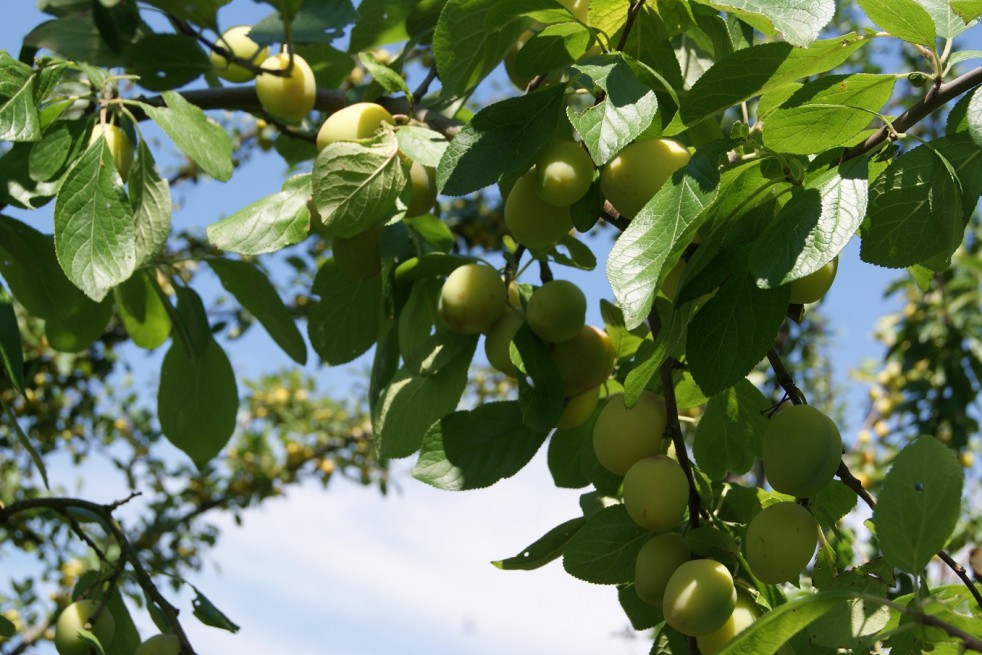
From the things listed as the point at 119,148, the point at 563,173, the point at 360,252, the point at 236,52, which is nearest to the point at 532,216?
the point at 563,173

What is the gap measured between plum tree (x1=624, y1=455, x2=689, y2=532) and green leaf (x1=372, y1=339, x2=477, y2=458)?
32 cm

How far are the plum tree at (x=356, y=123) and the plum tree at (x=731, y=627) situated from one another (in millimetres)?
624

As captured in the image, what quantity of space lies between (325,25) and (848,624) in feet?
3.35

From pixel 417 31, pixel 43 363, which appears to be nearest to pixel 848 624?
pixel 417 31

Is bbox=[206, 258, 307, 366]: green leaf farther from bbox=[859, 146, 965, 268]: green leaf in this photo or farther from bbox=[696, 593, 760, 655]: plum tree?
bbox=[859, 146, 965, 268]: green leaf

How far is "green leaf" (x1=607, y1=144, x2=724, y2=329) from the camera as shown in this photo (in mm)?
668

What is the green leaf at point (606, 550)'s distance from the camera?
941mm

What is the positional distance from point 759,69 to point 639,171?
0.13 meters

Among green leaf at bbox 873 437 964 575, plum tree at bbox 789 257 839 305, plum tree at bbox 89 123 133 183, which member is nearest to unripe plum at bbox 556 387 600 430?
plum tree at bbox 789 257 839 305

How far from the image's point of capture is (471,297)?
1033 mm

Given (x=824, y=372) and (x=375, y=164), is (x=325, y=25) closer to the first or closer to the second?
(x=375, y=164)

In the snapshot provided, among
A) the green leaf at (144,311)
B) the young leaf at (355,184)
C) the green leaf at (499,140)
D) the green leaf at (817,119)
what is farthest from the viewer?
the green leaf at (144,311)

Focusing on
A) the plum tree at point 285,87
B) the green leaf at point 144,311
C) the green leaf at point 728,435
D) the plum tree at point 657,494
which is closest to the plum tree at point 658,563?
the plum tree at point 657,494

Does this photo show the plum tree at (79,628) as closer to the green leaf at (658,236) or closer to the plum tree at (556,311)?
the plum tree at (556,311)
